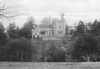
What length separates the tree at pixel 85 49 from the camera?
4900 centimetres

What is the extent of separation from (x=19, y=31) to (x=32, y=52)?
1027 inches

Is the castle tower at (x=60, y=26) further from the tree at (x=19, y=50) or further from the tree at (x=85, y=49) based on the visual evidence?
the tree at (x=85, y=49)

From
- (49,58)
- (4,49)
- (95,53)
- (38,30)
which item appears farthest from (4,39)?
(38,30)

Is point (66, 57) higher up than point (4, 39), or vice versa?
point (4, 39)

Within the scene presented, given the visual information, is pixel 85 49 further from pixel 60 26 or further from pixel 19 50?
pixel 60 26

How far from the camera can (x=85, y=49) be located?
4975cm

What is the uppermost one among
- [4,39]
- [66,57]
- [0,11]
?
[0,11]

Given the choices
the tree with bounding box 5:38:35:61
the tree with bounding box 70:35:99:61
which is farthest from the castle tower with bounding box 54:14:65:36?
the tree with bounding box 70:35:99:61

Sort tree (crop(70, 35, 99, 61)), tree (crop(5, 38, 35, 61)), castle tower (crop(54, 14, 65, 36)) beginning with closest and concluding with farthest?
1. tree (crop(5, 38, 35, 61))
2. tree (crop(70, 35, 99, 61))
3. castle tower (crop(54, 14, 65, 36))

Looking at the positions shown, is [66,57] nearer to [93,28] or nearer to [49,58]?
[49,58]

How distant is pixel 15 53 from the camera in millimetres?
48969

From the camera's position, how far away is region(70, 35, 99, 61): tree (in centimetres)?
4900

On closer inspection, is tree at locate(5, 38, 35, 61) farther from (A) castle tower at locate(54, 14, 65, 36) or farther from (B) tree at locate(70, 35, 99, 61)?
(A) castle tower at locate(54, 14, 65, 36)

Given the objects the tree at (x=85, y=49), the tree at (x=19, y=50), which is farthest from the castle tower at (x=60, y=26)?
the tree at (x=85, y=49)
